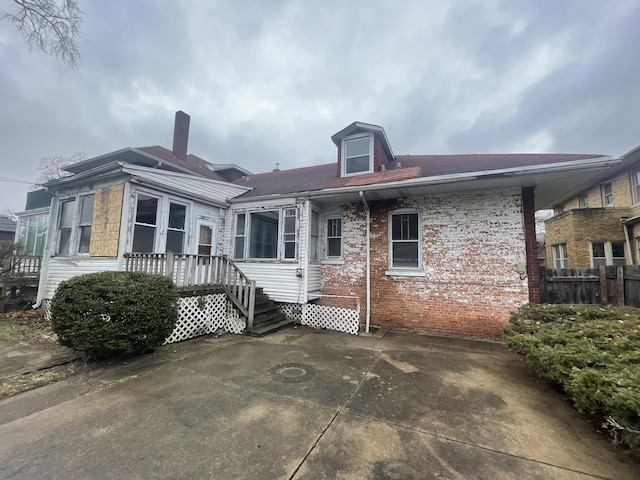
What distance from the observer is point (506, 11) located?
841 cm

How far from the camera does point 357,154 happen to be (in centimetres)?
967

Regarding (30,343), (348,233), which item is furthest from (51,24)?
(348,233)

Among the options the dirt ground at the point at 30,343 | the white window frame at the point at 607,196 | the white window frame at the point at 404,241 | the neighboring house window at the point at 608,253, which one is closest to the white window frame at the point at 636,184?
the white window frame at the point at 607,196

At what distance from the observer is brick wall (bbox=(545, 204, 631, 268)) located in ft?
42.4

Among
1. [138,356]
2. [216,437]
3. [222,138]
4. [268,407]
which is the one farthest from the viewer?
[222,138]

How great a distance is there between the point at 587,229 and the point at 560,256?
8.69 ft

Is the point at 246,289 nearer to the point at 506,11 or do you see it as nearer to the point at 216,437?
the point at 216,437

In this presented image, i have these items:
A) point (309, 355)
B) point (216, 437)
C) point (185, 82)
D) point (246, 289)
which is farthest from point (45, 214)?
point (216, 437)

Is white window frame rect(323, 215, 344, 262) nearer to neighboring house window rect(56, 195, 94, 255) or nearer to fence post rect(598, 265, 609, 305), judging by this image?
neighboring house window rect(56, 195, 94, 255)

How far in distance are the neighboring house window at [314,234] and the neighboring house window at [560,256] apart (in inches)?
583

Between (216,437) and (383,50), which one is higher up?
(383,50)

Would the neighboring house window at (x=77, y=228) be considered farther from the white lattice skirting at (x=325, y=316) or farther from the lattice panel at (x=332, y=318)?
the lattice panel at (x=332, y=318)

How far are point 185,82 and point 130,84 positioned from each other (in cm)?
271

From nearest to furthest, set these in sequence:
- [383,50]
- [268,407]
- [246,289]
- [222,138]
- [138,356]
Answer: [268,407] → [138,356] → [246,289] → [383,50] → [222,138]
